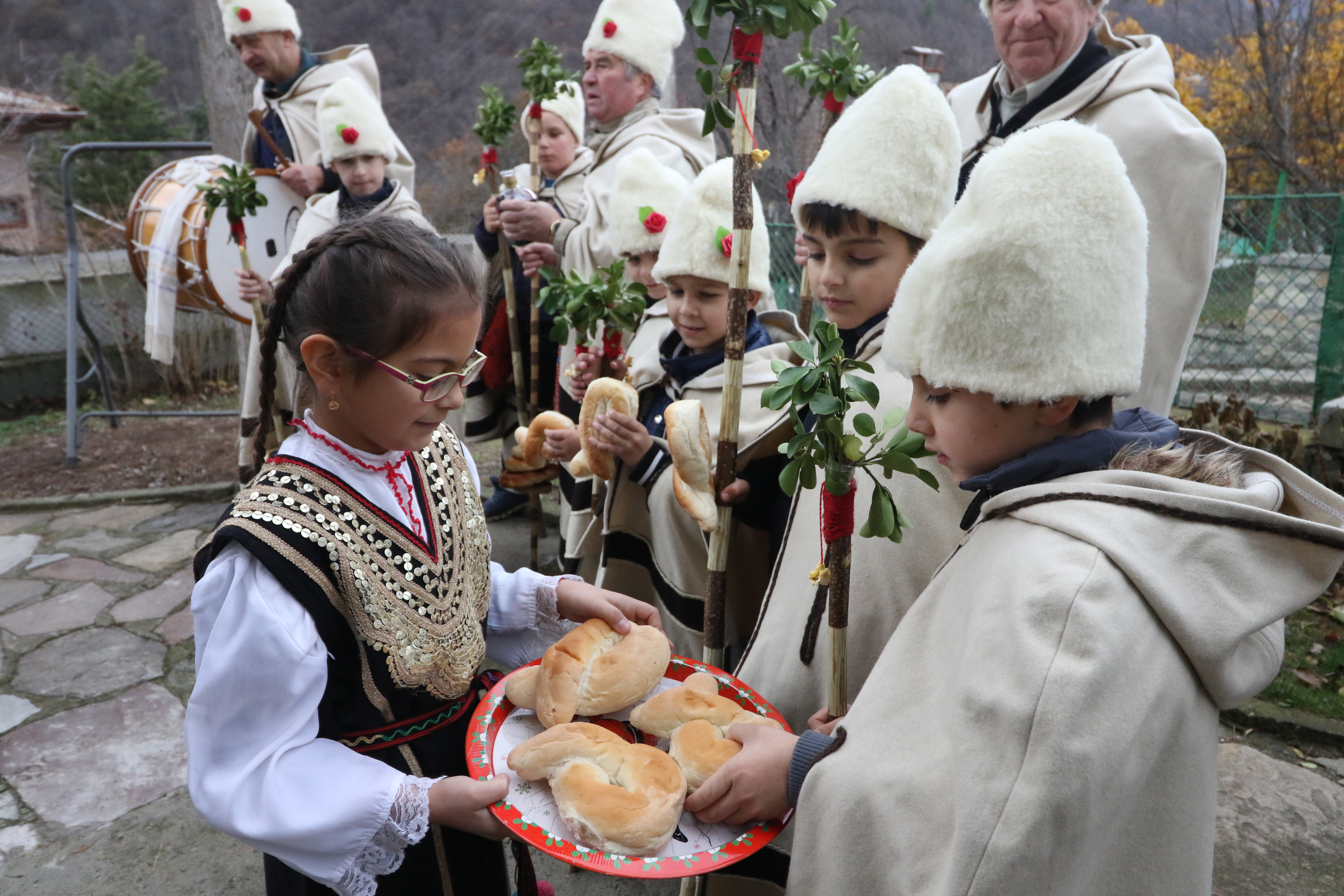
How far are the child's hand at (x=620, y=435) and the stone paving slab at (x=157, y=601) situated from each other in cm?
303

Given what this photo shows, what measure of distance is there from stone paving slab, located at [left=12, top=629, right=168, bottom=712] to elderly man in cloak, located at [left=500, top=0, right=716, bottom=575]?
6.55ft

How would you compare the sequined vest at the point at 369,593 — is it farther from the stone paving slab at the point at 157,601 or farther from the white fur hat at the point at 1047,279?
the stone paving slab at the point at 157,601

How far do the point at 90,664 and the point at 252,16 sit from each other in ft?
12.2

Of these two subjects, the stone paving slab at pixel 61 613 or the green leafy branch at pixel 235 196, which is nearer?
the stone paving slab at pixel 61 613

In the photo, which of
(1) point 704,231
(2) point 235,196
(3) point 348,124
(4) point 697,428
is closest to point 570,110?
(3) point 348,124

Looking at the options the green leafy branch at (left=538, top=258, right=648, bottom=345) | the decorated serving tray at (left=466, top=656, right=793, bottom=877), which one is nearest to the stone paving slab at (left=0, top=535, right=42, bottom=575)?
the green leafy branch at (left=538, top=258, right=648, bottom=345)

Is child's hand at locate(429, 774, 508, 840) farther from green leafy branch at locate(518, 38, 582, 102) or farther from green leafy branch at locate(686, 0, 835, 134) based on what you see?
green leafy branch at locate(518, 38, 582, 102)

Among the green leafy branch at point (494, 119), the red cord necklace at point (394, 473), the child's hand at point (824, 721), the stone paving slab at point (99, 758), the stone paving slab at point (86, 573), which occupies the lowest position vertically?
the stone paving slab at point (86, 573)

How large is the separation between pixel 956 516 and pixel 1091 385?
22.0 inches

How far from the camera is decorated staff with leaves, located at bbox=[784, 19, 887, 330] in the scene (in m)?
2.74

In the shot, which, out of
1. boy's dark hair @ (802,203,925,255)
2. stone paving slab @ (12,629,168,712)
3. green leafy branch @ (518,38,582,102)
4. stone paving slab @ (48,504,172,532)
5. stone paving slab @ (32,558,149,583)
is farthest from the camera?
stone paving slab @ (48,504,172,532)

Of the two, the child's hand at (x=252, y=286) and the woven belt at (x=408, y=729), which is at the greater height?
the child's hand at (x=252, y=286)

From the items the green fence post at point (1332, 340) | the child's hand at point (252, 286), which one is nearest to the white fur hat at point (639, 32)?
the child's hand at point (252, 286)

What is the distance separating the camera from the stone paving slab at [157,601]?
463 cm
